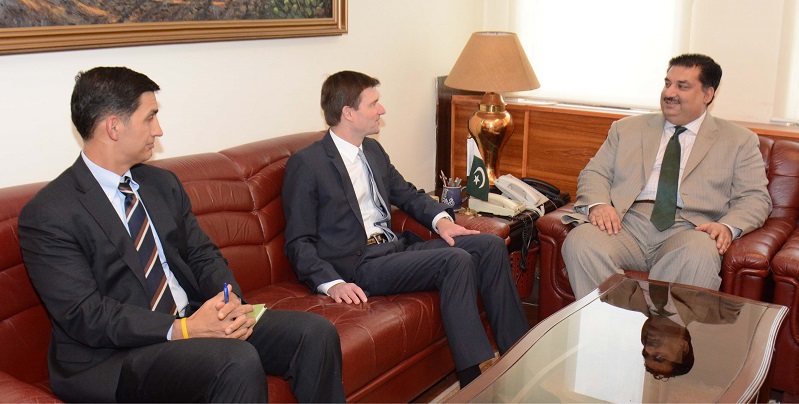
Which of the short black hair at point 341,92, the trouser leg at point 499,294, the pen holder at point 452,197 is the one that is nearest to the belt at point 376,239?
the trouser leg at point 499,294

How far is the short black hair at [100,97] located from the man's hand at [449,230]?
1491 millimetres

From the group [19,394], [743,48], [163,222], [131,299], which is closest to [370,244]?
[163,222]

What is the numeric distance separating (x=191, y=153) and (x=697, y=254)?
219 cm

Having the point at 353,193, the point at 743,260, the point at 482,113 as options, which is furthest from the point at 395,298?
the point at 482,113

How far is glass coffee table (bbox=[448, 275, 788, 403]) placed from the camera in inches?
92.4

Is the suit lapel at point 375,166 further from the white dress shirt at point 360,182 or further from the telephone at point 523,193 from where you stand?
the telephone at point 523,193

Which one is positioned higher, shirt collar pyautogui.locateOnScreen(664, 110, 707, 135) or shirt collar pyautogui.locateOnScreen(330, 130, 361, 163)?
shirt collar pyautogui.locateOnScreen(664, 110, 707, 135)

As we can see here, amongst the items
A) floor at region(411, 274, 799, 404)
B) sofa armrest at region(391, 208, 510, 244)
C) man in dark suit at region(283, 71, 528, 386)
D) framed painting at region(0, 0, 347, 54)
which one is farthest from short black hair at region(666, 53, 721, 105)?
framed painting at region(0, 0, 347, 54)

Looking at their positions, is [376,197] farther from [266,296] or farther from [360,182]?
[266,296]

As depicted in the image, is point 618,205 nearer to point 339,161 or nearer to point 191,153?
point 339,161

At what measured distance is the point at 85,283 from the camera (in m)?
2.22

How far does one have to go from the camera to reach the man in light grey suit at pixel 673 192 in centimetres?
342

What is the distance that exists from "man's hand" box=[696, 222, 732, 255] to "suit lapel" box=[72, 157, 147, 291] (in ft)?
7.72

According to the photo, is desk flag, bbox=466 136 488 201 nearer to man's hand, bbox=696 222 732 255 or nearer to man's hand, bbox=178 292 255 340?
man's hand, bbox=696 222 732 255
